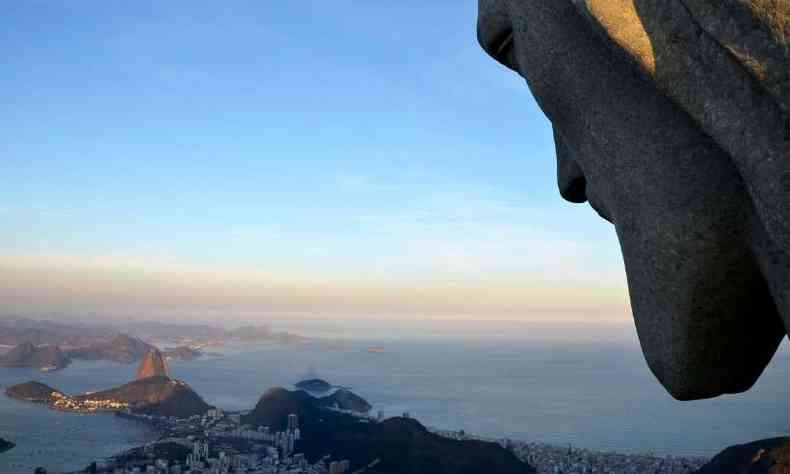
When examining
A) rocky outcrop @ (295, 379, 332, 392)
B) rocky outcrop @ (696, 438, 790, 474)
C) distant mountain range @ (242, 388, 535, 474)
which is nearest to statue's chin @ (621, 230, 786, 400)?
rocky outcrop @ (696, 438, 790, 474)

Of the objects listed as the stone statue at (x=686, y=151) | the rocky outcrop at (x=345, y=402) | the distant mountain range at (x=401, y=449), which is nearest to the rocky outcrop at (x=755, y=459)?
the distant mountain range at (x=401, y=449)

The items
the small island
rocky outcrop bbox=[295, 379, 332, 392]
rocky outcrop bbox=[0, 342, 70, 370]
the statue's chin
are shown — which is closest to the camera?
the statue's chin

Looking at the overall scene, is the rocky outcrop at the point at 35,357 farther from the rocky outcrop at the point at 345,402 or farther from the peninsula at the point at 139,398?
the rocky outcrop at the point at 345,402

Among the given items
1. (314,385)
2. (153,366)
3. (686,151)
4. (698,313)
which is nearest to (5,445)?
(153,366)

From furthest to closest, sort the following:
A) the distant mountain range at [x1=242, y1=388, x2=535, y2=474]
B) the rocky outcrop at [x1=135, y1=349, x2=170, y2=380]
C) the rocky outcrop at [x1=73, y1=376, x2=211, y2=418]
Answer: the rocky outcrop at [x1=135, y1=349, x2=170, y2=380], the rocky outcrop at [x1=73, y1=376, x2=211, y2=418], the distant mountain range at [x1=242, y1=388, x2=535, y2=474]

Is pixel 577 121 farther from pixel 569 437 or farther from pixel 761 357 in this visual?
pixel 569 437

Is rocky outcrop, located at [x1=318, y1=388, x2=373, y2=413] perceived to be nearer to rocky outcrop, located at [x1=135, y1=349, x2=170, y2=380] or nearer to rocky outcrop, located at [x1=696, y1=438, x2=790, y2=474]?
rocky outcrop, located at [x1=135, y1=349, x2=170, y2=380]
